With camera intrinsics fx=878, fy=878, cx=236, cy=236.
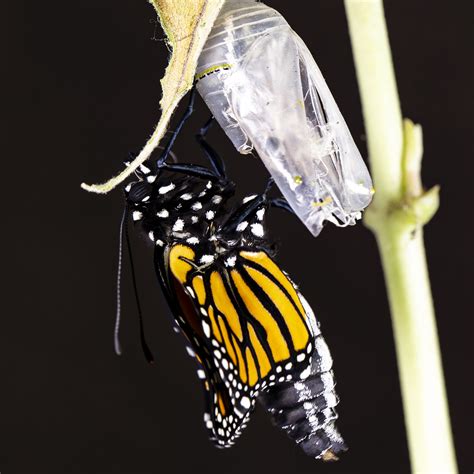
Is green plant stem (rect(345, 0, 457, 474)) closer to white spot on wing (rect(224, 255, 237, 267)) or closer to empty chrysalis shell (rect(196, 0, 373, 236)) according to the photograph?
empty chrysalis shell (rect(196, 0, 373, 236))

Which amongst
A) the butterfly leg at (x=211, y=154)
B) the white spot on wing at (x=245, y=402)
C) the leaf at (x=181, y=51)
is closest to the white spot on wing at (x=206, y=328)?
the white spot on wing at (x=245, y=402)

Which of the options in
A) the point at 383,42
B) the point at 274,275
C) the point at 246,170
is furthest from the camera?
the point at 246,170

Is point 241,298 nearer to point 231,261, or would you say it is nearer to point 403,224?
point 231,261

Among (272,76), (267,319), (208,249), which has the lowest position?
(267,319)

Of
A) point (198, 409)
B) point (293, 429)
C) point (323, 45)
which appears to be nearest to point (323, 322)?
point (198, 409)

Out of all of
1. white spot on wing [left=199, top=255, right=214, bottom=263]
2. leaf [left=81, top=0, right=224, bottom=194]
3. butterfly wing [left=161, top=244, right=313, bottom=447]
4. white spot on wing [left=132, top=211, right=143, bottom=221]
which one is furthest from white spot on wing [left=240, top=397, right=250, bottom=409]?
leaf [left=81, top=0, right=224, bottom=194]

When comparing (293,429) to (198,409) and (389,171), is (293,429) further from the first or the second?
(198,409)
